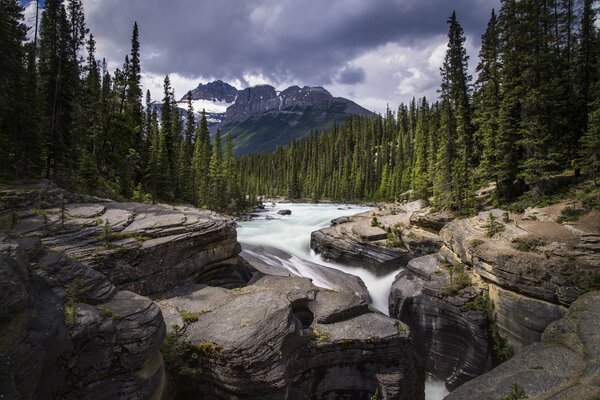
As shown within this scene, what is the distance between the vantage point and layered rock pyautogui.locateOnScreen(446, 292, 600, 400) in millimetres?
8011

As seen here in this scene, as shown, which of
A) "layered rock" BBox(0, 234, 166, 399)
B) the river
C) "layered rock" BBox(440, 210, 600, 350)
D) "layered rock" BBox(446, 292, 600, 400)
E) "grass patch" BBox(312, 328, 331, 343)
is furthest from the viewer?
the river

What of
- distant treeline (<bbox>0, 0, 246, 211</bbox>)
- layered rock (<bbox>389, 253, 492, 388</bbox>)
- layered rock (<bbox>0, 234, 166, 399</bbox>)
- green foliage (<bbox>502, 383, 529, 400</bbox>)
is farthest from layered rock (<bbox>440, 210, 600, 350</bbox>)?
distant treeline (<bbox>0, 0, 246, 211</bbox>)

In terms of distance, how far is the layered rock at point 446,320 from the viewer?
49.9 feet

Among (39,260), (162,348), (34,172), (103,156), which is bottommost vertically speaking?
(162,348)

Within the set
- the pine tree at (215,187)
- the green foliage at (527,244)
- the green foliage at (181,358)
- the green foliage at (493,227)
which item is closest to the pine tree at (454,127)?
the green foliage at (493,227)

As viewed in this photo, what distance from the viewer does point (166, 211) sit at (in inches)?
621

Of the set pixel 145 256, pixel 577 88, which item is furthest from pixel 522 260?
pixel 577 88

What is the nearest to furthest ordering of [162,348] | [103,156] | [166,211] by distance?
[162,348], [166,211], [103,156]

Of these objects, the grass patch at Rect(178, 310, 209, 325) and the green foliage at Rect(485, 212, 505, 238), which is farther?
the green foliage at Rect(485, 212, 505, 238)

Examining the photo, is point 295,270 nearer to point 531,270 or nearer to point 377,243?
point 377,243

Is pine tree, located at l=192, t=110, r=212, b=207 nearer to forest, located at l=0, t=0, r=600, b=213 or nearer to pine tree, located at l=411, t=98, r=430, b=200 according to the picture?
forest, located at l=0, t=0, r=600, b=213

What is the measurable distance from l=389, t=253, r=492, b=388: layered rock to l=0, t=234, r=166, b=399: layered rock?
13.6 metres

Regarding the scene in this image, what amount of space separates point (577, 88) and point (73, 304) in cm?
3253

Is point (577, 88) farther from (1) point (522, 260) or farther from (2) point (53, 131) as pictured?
(2) point (53, 131)
